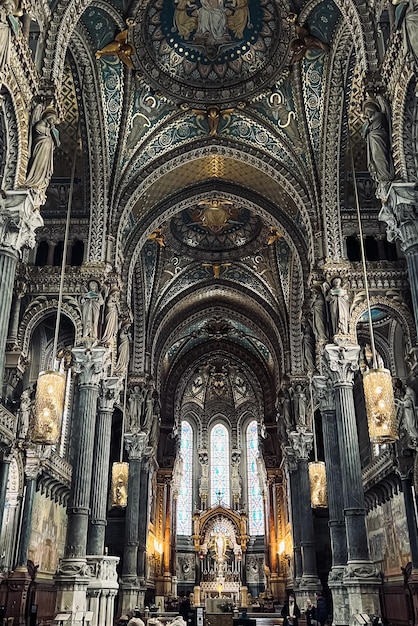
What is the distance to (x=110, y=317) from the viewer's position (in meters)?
16.6

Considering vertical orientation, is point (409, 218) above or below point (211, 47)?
below

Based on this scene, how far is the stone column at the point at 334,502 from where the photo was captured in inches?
574

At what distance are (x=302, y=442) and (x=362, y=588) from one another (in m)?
10.6

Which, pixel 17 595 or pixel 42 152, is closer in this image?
pixel 42 152

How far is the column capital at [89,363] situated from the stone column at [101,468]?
1.33 metres

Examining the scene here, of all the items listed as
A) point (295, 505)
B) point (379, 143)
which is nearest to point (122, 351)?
point (295, 505)

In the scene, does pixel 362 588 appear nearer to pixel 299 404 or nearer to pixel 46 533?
pixel 46 533

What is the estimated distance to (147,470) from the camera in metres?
25.8

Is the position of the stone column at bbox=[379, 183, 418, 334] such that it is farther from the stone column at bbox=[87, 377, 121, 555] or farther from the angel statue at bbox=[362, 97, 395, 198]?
the stone column at bbox=[87, 377, 121, 555]

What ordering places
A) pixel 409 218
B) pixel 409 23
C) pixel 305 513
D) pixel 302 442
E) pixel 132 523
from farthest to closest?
pixel 302 442 → pixel 132 523 → pixel 305 513 → pixel 409 218 → pixel 409 23

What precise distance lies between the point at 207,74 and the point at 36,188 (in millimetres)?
10136

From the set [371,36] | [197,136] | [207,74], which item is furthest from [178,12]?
[371,36]

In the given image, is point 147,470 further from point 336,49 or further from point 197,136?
point 336,49

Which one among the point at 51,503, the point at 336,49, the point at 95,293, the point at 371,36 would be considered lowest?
the point at 51,503
